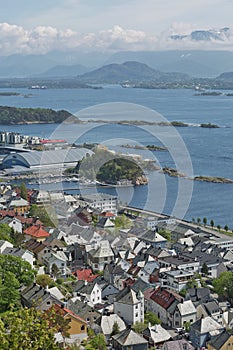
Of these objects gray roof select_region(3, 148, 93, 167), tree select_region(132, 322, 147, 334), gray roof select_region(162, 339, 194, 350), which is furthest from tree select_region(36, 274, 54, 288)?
gray roof select_region(3, 148, 93, 167)

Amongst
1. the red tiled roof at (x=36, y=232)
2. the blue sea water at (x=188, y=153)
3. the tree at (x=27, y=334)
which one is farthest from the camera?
the blue sea water at (x=188, y=153)

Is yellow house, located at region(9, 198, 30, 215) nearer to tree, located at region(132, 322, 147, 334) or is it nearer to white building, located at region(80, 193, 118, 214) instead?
white building, located at region(80, 193, 118, 214)

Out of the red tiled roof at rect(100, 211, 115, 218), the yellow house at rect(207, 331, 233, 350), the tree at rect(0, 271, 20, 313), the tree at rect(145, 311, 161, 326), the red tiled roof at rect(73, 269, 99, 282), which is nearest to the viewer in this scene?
the yellow house at rect(207, 331, 233, 350)

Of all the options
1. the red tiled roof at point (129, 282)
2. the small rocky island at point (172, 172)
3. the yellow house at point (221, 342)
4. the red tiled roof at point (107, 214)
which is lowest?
the small rocky island at point (172, 172)

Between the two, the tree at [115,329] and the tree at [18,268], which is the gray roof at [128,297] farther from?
the tree at [18,268]


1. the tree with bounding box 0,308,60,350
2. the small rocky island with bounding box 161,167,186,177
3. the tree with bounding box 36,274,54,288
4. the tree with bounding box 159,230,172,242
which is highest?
the tree with bounding box 0,308,60,350

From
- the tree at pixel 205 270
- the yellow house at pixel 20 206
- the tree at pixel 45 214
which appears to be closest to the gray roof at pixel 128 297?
the tree at pixel 205 270

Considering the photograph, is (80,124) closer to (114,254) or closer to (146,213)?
(146,213)
